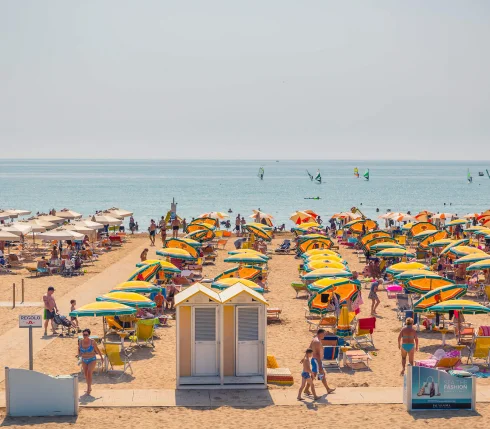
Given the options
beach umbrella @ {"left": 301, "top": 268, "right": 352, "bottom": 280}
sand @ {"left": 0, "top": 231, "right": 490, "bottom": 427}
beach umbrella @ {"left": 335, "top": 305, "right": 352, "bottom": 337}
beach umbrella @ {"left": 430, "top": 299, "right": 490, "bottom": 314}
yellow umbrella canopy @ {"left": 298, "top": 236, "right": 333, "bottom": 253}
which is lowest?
sand @ {"left": 0, "top": 231, "right": 490, "bottom": 427}

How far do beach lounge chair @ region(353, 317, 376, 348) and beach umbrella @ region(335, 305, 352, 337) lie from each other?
233 millimetres

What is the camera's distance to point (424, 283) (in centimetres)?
2106

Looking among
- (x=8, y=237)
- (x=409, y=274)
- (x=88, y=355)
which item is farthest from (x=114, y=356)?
(x=8, y=237)

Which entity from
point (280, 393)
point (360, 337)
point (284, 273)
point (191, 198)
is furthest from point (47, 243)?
point (191, 198)

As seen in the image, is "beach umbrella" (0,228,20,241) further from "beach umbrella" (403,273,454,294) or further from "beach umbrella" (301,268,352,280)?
"beach umbrella" (403,273,454,294)

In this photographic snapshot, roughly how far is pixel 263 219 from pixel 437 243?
55.4 ft

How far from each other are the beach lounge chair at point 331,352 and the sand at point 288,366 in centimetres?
34

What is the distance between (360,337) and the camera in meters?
17.9

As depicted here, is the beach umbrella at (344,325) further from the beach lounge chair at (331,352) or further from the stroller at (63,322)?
the stroller at (63,322)

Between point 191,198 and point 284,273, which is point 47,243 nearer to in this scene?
point 284,273

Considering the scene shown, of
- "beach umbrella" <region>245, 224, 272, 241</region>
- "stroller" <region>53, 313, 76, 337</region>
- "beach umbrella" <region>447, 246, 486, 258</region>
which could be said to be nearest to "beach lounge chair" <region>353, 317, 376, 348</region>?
"stroller" <region>53, 313, 76, 337</region>

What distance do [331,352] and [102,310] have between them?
4498mm

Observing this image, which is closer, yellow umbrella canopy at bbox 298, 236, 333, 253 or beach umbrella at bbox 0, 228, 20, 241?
beach umbrella at bbox 0, 228, 20, 241

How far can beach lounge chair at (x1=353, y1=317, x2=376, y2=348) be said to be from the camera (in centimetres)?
1706
